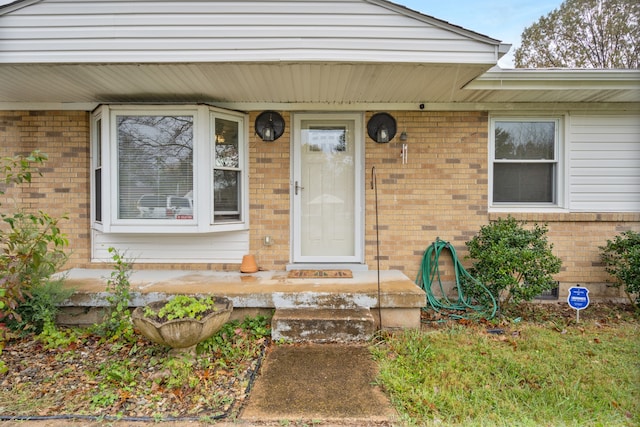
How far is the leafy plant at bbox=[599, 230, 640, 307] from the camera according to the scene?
3.86 metres

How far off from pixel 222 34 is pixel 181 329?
2.57m

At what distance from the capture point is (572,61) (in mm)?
11109

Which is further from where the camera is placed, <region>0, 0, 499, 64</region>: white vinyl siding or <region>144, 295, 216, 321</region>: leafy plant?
<region>0, 0, 499, 64</region>: white vinyl siding

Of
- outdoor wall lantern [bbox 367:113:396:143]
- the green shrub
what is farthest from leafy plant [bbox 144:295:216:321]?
Answer: outdoor wall lantern [bbox 367:113:396:143]

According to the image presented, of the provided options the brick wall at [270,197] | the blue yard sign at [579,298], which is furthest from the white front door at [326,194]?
the blue yard sign at [579,298]

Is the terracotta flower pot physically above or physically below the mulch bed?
above

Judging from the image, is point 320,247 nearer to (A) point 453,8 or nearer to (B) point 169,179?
(B) point 169,179

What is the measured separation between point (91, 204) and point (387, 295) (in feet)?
12.8

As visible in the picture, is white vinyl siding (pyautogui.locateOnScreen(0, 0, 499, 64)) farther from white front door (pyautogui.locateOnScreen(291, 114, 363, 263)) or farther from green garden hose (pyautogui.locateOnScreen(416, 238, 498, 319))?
green garden hose (pyautogui.locateOnScreen(416, 238, 498, 319))

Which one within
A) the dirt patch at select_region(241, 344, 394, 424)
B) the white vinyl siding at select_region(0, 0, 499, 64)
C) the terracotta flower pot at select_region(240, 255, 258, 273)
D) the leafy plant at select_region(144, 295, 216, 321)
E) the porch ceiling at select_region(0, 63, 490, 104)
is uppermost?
the white vinyl siding at select_region(0, 0, 499, 64)

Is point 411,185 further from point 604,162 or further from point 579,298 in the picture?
point 604,162

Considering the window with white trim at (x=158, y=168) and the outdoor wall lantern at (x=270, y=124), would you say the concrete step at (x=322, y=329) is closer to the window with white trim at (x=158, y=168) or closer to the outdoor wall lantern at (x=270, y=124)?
the window with white trim at (x=158, y=168)

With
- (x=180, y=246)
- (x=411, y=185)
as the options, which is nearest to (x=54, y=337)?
(x=180, y=246)

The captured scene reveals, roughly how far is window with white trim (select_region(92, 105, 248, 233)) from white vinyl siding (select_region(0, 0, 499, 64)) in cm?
98
